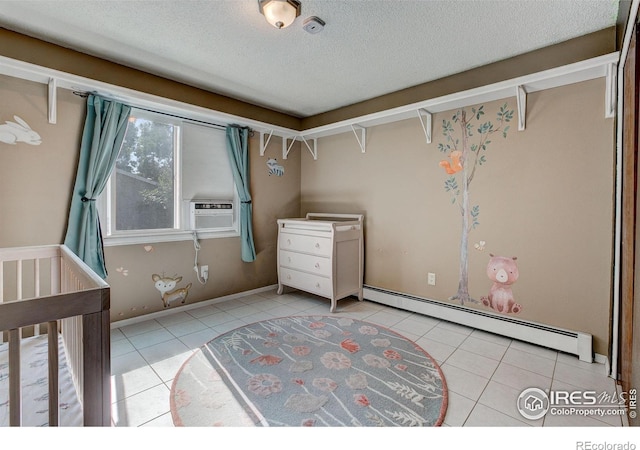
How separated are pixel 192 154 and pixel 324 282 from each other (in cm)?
197

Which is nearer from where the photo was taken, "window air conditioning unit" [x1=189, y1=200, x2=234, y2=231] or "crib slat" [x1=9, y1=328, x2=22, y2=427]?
"crib slat" [x1=9, y1=328, x2=22, y2=427]

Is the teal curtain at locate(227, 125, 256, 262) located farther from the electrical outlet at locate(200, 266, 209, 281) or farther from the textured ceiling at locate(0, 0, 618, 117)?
the textured ceiling at locate(0, 0, 618, 117)

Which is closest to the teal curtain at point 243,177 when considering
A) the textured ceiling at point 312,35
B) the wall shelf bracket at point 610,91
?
the textured ceiling at point 312,35

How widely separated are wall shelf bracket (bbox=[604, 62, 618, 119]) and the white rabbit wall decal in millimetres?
4109

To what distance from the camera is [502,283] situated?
2.53m

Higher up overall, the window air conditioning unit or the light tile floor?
the window air conditioning unit

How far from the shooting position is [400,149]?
3.15 metres

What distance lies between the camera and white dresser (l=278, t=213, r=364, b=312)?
3117mm

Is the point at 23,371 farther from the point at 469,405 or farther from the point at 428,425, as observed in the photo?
the point at 469,405

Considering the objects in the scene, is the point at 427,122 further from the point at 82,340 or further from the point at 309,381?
the point at 82,340

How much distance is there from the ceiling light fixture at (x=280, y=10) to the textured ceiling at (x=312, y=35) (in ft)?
0.23

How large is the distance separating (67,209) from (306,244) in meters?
2.16

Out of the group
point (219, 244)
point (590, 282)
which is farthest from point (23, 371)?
point (590, 282)

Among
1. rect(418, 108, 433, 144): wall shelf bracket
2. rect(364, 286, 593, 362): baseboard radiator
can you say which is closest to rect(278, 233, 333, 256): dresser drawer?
rect(364, 286, 593, 362): baseboard radiator
